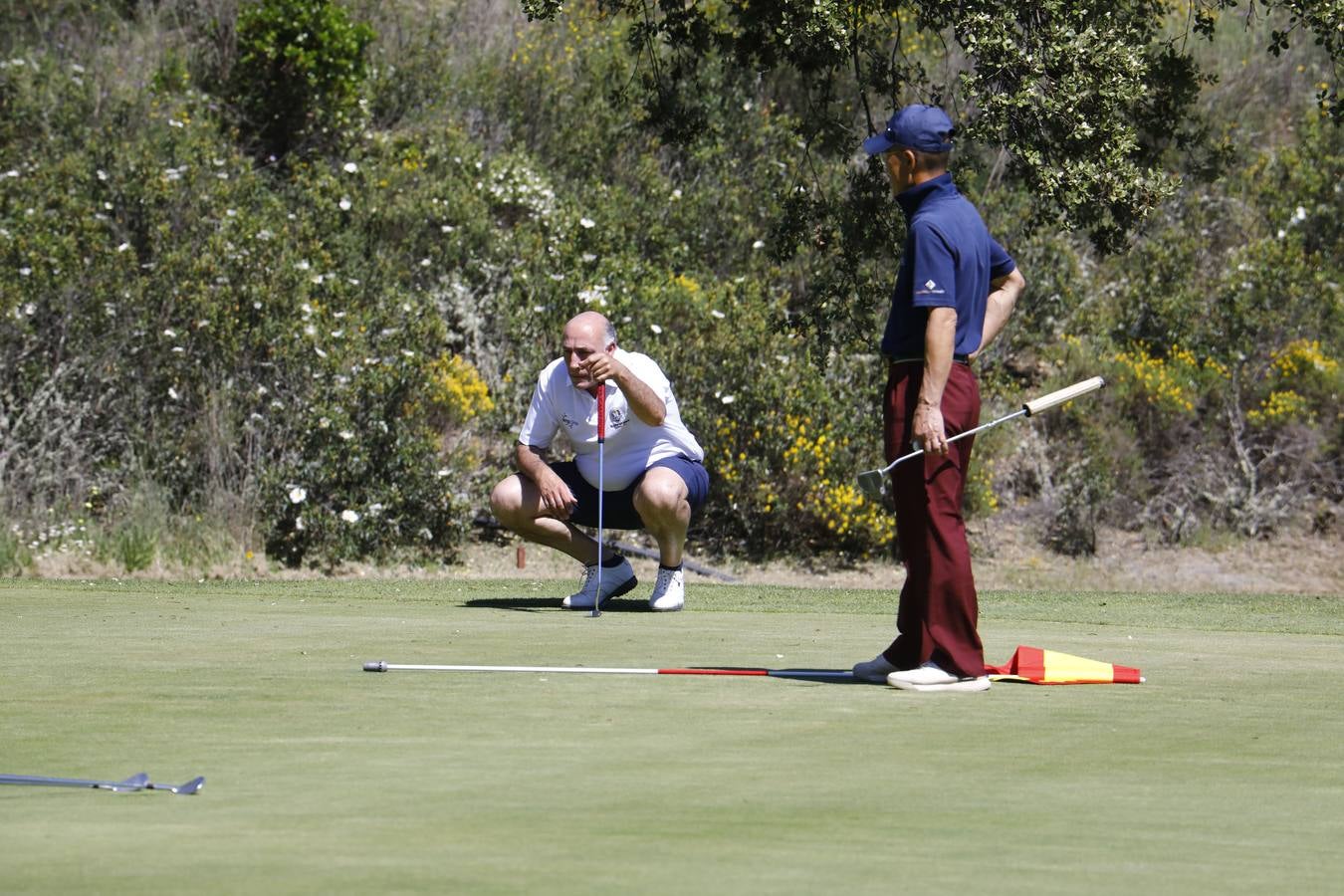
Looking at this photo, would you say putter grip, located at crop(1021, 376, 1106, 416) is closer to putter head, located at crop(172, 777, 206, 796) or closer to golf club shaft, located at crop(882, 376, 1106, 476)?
golf club shaft, located at crop(882, 376, 1106, 476)

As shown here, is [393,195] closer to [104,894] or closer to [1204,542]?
[1204,542]

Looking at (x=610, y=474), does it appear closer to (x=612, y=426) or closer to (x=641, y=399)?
(x=612, y=426)

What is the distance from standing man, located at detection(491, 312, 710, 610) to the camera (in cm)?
991

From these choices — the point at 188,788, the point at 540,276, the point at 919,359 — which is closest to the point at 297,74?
the point at 540,276

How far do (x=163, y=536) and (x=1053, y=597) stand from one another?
6.35m

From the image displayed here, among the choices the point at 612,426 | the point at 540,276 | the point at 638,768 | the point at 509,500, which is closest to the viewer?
the point at 638,768

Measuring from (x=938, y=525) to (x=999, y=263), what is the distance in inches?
40.6

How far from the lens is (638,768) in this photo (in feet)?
16.2

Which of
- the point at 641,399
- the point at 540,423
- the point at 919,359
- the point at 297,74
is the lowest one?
the point at 540,423

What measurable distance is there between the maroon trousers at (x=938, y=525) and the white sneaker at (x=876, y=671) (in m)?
0.16

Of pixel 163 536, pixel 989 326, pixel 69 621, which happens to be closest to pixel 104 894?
pixel 989 326

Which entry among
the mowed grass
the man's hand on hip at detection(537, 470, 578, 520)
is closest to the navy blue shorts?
the man's hand on hip at detection(537, 470, 578, 520)

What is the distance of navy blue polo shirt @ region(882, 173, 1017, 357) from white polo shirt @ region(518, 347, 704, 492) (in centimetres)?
311

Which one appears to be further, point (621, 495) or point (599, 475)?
point (621, 495)
